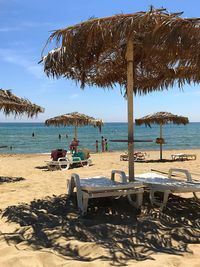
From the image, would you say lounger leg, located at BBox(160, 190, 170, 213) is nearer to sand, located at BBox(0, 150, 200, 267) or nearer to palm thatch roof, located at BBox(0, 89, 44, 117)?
sand, located at BBox(0, 150, 200, 267)

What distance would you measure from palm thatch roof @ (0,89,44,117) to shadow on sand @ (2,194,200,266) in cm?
335

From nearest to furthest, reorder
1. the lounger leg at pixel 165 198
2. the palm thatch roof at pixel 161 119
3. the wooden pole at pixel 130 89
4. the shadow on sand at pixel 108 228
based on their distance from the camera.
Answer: the shadow on sand at pixel 108 228 → the lounger leg at pixel 165 198 → the wooden pole at pixel 130 89 → the palm thatch roof at pixel 161 119

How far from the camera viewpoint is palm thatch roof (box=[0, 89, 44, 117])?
26.8 ft

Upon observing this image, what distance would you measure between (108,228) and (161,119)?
11080 mm

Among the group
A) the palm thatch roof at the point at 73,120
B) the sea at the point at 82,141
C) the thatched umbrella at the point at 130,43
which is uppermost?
the thatched umbrella at the point at 130,43

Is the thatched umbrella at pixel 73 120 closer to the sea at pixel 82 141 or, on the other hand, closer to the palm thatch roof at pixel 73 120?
the palm thatch roof at pixel 73 120

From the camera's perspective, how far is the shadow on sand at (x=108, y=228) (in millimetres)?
3596

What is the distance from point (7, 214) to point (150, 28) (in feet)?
10.5

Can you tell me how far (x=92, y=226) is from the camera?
426 centimetres

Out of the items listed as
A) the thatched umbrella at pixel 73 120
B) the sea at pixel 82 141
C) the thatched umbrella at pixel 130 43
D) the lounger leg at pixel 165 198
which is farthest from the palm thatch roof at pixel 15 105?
the thatched umbrella at pixel 73 120

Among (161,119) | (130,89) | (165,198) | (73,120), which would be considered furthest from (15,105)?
(161,119)

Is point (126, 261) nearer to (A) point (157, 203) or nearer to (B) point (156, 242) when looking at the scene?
(B) point (156, 242)

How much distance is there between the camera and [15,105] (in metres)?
8.27

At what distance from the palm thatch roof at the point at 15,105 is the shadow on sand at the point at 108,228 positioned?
335cm
